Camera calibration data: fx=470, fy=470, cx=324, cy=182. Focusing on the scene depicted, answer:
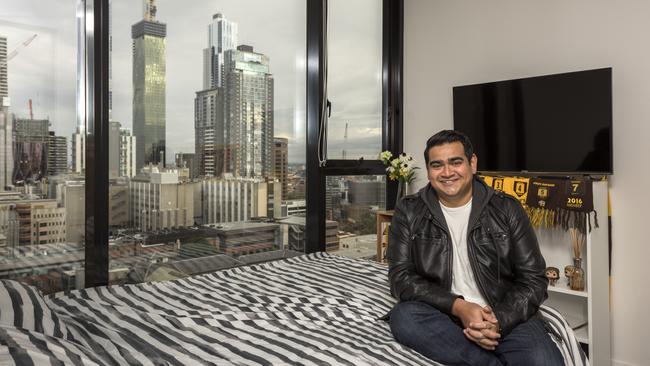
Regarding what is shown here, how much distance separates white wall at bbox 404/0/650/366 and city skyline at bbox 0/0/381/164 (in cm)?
76

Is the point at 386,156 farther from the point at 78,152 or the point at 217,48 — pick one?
the point at 78,152

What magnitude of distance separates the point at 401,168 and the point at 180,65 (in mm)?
1730

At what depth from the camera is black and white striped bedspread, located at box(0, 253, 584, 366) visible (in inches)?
49.2

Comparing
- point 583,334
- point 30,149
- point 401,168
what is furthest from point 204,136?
point 583,334

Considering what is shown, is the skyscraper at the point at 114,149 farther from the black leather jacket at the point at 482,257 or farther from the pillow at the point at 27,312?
the black leather jacket at the point at 482,257

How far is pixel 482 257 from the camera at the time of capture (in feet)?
5.46

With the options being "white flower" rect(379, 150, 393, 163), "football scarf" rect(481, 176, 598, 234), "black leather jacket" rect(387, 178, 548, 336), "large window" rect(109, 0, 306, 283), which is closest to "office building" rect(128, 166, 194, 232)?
"large window" rect(109, 0, 306, 283)

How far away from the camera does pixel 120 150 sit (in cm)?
234

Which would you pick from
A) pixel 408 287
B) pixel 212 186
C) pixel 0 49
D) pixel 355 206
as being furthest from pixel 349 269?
pixel 0 49

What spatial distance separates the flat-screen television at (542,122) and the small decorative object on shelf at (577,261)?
0.39 m

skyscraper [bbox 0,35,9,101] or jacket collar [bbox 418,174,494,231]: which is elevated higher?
skyscraper [bbox 0,35,9,101]

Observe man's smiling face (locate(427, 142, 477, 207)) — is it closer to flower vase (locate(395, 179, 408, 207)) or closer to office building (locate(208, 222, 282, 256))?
office building (locate(208, 222, 282, 256))

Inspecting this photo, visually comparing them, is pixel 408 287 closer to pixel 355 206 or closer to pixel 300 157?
pixel 300 157

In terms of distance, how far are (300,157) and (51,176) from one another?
1.54 m
